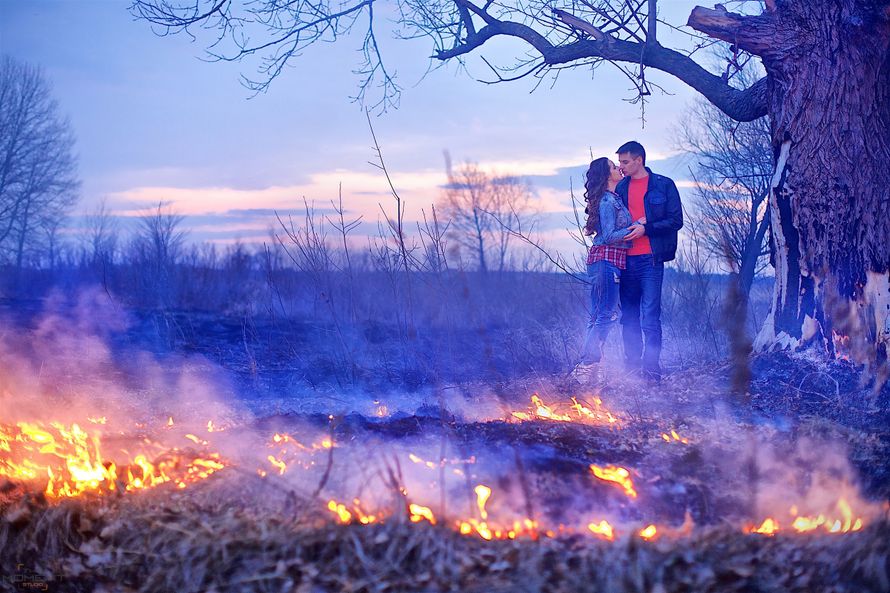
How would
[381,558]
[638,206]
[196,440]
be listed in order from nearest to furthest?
1. [381,558]
2. [196,440]
3. [638,206]

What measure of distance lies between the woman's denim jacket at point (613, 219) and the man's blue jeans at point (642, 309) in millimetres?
336

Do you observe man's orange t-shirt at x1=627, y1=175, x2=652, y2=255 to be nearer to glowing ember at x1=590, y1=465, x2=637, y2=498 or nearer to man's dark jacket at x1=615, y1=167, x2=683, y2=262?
man's dark jacket at x1=615, y1=167, x2=683, y2=262

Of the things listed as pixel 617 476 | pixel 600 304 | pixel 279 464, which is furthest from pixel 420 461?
pixel 600 304

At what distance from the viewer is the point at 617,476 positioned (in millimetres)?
4023

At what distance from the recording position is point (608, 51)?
7.05 metres

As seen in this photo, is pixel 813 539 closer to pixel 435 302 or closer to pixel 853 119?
pixel 853 119

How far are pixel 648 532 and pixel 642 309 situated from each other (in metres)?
3.15

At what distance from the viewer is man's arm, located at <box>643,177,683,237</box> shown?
6.11 meters

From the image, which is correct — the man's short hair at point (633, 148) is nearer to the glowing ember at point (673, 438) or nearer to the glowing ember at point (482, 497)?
the glowing ember at point (673, 438)

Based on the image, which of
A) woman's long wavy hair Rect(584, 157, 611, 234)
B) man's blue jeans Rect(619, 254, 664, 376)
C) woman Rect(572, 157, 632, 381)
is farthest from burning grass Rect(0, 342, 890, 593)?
woman's long wavy hair Rect(584, 157, 611, 234)

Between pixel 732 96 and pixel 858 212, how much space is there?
1.76 metres

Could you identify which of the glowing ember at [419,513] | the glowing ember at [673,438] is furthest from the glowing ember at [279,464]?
the glowing ember at [673,438]

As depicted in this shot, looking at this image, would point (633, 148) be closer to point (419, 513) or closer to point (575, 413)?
point (575, 413)

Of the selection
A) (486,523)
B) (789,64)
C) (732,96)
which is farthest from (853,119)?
(486,523)
